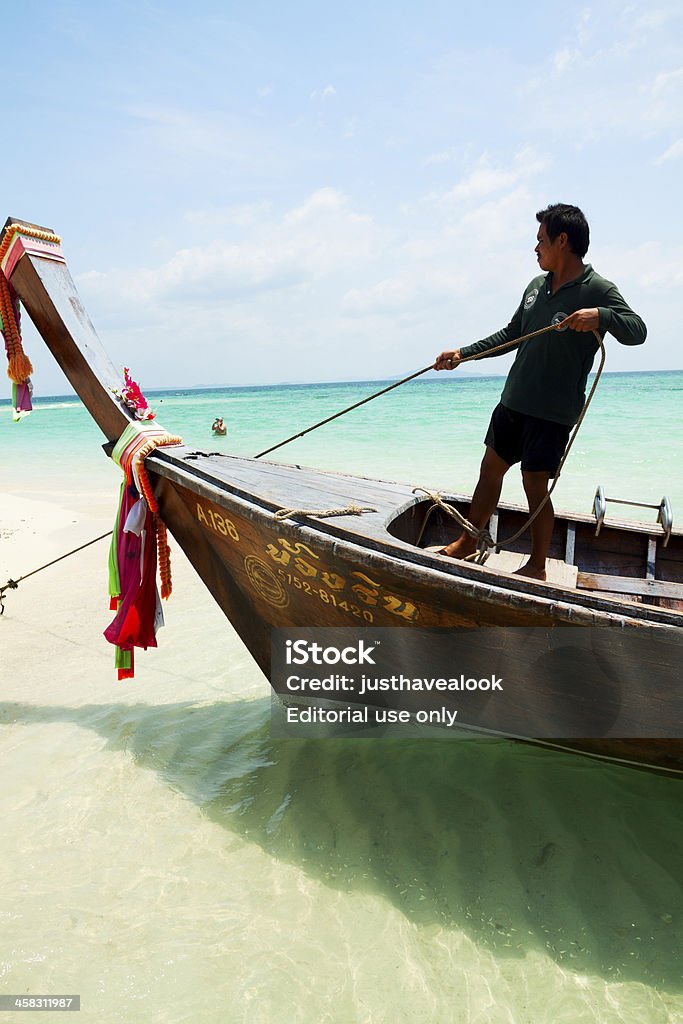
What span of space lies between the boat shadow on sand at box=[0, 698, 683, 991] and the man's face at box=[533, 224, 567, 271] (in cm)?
212

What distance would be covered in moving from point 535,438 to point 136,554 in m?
1.94

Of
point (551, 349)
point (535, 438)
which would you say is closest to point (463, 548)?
point (535, 438)

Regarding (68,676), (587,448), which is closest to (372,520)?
(68,676)

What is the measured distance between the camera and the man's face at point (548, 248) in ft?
8.98

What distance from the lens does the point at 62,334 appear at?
3.36 m

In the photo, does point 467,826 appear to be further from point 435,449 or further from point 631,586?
point 435,449

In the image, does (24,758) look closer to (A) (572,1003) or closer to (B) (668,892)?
(A) (572,1003)

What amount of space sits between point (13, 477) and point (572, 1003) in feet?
46.0

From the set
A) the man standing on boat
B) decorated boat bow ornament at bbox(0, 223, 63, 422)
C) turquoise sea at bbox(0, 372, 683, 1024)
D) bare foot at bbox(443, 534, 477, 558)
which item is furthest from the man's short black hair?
decorated boat bow ornament at bbox(0, 223, 63, 422)

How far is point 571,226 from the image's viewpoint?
8.89 ft

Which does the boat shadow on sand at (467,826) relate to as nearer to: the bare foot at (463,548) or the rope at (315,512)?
the bare foot at (463,548)

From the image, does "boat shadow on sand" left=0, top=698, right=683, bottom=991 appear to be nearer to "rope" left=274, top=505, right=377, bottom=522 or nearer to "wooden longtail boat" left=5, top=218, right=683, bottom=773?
"wooden longtail boat" left=5, top=218, right=683, bottom=773

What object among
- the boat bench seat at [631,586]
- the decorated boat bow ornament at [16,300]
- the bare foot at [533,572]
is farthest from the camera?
the boat bench seat at [631,586]

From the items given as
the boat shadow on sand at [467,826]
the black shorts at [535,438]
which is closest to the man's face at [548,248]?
the black shorts at [535,438]
